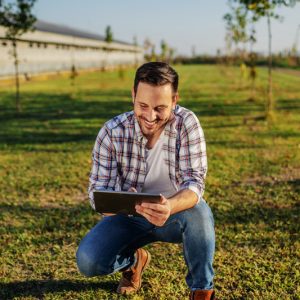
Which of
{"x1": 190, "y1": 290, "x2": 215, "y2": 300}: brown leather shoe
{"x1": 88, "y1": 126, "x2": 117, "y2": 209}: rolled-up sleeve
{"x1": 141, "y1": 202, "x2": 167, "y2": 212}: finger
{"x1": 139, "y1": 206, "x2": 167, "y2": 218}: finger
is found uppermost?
{"x1": 88, "y1": 126, "x2": 117, "y2": 209}: rolled-up sleeve

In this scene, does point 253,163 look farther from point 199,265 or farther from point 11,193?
point 199,265

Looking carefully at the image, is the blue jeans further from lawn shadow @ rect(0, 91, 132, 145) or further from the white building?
the white building

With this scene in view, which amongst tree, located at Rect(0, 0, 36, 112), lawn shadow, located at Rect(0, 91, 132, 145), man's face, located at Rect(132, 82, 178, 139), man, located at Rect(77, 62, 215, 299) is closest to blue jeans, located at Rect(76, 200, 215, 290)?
man, located at Rect(77, 62, 215, 299)

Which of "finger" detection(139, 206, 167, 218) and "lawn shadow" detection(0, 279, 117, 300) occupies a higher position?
"finger" detection(139, 206, 167, 218)

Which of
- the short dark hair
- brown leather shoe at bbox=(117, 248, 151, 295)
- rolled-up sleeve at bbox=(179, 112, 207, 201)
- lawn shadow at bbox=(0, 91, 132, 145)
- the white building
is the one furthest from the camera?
the white building

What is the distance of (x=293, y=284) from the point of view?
3.09 m

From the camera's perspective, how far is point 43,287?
3.12 metres

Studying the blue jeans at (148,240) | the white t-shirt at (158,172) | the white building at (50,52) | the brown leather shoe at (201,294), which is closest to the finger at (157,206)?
the blue jeans at (148,240)

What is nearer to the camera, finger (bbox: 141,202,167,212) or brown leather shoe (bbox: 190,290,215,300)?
finger (bbox: 141,202,167,212)

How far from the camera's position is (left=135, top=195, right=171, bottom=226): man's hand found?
88.5 inches

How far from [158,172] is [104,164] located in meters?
0.37

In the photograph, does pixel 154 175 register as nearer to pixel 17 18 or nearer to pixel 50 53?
pixel 17 18

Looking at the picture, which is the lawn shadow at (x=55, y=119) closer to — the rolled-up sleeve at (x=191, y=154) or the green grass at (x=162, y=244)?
the green grass at (x=162, y=244)

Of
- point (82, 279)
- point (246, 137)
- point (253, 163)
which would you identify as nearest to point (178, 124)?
point (82, 279)
